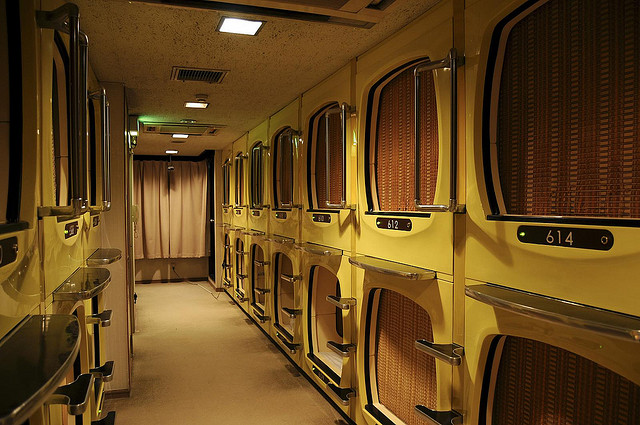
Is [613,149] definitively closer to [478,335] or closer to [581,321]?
[581,321]

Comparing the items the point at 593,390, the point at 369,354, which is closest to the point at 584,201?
the point at 593,390

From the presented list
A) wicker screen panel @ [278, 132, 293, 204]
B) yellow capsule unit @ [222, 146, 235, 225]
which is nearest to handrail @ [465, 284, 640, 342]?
wicker screen panel @ [278, 132, 293, 204]

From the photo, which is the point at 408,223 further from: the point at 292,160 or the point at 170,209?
the point at 170,209

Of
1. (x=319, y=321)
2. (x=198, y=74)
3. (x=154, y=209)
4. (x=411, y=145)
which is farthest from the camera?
(x=154, y=209)

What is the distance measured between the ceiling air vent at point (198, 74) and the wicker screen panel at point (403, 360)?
1874 millimetres

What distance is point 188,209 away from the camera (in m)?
9.19

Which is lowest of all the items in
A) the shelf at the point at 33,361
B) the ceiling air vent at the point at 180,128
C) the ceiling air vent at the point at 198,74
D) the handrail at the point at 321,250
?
the handrail at the point at 321,250

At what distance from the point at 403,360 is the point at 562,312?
1354mm

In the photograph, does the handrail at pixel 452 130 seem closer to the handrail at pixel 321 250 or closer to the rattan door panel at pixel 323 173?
the rattan door panel at pixel 323 173

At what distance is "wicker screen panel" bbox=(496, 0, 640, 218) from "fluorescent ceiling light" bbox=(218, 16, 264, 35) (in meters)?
1.28

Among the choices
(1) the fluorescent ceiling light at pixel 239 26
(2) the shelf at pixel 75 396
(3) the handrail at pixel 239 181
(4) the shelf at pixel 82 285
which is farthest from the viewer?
(3) the handrail at pixel 239 181

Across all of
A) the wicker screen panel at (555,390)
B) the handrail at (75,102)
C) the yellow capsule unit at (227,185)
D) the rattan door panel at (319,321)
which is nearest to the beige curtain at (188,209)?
the yellow capsule unit at (227,185)

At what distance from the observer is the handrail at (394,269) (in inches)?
84.4

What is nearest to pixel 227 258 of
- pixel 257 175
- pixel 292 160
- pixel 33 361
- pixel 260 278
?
pixel 260 278
